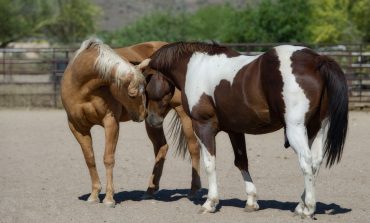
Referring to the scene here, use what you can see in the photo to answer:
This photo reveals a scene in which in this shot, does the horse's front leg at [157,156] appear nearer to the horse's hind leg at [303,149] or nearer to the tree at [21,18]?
the horse's hind leg at [303,149]

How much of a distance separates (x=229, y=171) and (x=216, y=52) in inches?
118

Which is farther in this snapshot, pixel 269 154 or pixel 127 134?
pixel 127 134

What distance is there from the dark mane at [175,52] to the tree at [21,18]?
1376 inches

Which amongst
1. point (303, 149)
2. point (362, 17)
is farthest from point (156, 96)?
point (362, 17)

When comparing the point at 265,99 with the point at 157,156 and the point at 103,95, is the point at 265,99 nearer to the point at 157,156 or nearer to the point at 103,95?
the point at 103,95

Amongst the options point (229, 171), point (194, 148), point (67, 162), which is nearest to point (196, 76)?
point (194, 148)

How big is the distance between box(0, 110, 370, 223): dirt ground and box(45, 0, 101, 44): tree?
3577 cm

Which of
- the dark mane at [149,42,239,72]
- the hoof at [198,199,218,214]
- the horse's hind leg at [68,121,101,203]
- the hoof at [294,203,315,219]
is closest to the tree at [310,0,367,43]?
the horse's hind leg at [68,121,101,203]

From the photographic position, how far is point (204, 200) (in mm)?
7926

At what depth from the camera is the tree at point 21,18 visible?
136 ft

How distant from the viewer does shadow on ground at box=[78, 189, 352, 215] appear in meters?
7.12

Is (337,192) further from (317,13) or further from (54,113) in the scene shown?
(317,13)

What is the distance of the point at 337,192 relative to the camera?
8.11 meters

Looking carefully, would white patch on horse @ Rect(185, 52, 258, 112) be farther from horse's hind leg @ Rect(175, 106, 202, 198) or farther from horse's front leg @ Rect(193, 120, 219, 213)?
horse's hind leg @ Rect(175, 106, 202, 198)
